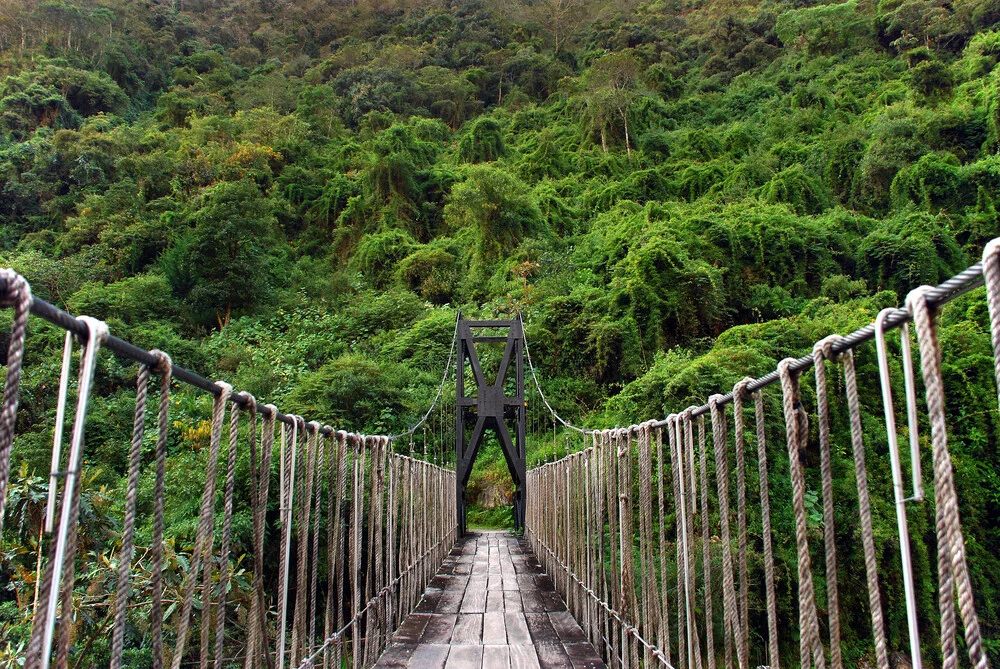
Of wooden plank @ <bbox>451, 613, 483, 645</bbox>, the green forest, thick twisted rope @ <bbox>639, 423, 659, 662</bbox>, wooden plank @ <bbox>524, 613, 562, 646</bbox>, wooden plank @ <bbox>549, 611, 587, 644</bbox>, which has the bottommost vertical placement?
wooden plank @ <bbox>549, 611, 587, 644</bbox>

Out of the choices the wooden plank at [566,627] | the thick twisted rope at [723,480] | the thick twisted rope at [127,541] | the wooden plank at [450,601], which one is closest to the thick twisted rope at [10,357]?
the thick twisted rope at [127,541]

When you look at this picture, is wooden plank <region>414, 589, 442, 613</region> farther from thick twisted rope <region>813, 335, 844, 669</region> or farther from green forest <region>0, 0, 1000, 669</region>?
thick twisted rope <region>813, 335, 844, 669</region>

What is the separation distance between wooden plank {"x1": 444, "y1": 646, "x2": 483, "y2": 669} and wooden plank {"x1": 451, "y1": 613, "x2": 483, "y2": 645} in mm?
104

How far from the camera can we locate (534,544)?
5.88 meters

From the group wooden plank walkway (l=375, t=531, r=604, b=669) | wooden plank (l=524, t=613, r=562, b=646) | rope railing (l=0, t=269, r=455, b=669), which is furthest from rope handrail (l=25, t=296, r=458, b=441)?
wooden plank (l=524, t=613, r=562, b=646)

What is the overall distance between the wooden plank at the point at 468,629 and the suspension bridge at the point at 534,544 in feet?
0.06

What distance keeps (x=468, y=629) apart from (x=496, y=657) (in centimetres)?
51

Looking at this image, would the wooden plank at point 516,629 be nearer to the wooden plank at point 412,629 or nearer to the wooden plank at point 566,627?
the wooden plank at point 566,627

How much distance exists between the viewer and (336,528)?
7.14 feet

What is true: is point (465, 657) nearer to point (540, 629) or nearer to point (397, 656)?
point (397, 656)

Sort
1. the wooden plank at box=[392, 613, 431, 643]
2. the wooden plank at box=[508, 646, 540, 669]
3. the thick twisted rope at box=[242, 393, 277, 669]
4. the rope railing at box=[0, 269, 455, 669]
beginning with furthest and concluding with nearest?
the wooden plank at box=[392, 613, 431, 643] < the wooden plank at box=[508, 646, 540, 669] < the thick twisted rope at box=[242, 393, 277, 669] < the rope railing at box=[0, 269, 455, 669]

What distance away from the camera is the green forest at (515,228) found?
559 cm

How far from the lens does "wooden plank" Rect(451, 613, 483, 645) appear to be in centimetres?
294

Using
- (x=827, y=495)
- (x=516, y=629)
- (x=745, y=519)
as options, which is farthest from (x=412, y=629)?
(x=827, y=495)
